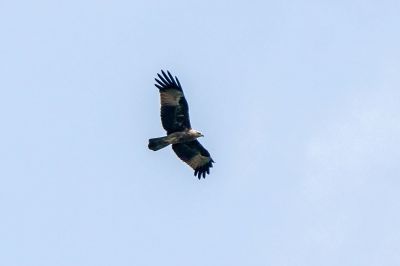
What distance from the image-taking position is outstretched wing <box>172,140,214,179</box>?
46.7 metres

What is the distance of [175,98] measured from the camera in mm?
45656

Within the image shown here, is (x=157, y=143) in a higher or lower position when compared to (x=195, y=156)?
lower

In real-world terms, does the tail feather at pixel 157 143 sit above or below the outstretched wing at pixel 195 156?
below

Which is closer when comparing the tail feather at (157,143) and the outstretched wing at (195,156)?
the tail feather at (157,143)

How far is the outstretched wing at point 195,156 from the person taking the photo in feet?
153

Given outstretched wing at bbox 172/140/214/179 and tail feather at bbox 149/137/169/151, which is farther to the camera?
outstretched wing at bbox 172/140/214/179

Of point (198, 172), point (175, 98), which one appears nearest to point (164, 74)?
point (175, 98)

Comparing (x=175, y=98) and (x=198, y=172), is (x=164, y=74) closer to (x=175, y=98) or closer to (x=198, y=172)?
(x=175, y=98)

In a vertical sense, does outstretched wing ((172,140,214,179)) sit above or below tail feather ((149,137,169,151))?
above

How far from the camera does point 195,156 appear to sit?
47.1 metres

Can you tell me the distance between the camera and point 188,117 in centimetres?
4578

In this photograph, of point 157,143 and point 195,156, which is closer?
point 157,143

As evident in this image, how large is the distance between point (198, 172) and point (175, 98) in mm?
3324

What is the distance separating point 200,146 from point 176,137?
151 centimetres
